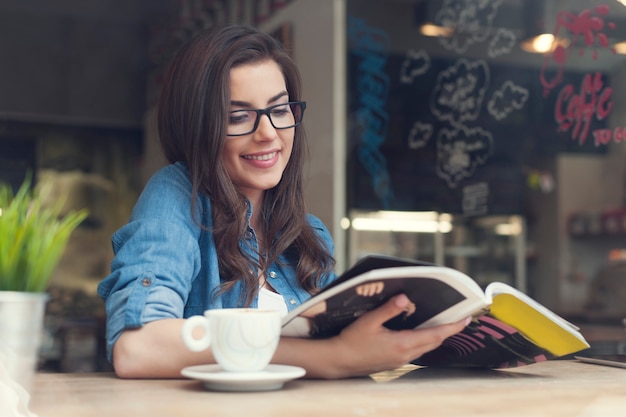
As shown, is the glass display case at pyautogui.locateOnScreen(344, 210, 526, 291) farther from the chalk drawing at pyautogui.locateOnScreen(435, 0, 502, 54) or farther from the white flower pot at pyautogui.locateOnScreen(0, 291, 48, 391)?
the white flower pot at pyautogui.locateOnScreen(0, 291, 48, 391)

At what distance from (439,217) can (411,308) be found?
233 cm

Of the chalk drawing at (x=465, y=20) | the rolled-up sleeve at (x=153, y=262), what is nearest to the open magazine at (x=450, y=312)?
the rolled-up sleeve at (x=153, y=262)

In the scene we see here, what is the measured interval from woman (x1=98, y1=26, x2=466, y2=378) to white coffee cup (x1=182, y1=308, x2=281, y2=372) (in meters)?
0.13

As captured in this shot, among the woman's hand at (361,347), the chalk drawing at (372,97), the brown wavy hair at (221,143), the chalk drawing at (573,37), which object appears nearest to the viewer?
the woman's hand at (361,347)

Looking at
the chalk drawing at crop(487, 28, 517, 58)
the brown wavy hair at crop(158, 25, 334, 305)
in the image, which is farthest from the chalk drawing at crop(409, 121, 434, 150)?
the brown wavy hair at crop(158, 25, 334, 305)

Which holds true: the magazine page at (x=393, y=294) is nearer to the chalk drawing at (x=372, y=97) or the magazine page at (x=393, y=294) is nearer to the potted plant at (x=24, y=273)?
the potted plant at (x=24, y=273)

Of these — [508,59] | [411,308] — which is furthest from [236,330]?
[508,59]

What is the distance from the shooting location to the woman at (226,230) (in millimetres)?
1063

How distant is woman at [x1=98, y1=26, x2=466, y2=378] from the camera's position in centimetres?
106

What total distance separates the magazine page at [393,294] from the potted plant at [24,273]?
32cm

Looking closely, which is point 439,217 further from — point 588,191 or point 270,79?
point 270,79

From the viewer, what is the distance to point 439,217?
3.33 meters

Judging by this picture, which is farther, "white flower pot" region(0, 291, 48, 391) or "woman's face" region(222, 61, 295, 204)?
"woman's face" region(222, 61, 295, 204)

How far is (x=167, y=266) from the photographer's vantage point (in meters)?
1.20
